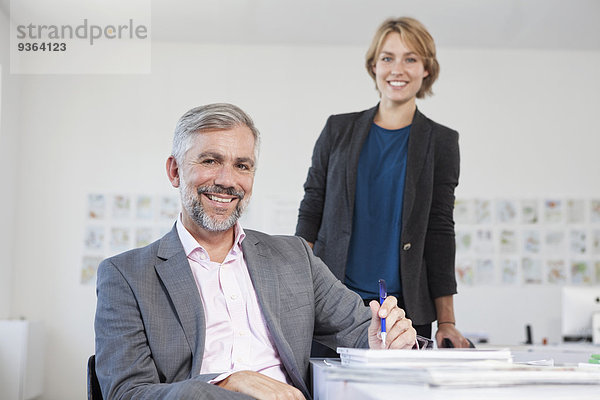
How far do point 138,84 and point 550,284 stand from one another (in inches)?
141

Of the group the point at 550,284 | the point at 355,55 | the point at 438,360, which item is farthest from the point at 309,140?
the point at 438,360

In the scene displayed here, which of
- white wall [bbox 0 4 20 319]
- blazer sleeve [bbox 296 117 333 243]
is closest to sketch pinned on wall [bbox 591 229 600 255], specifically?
blazer sleeve [bbox 296 117 333 243]

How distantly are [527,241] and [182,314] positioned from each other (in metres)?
4.31

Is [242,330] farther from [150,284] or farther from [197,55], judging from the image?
[197,55]

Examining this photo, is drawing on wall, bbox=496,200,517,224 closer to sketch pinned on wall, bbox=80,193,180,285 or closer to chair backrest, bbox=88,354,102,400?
sketch pinned on wall, bbox=80,193,180,285

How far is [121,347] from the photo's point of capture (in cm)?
141

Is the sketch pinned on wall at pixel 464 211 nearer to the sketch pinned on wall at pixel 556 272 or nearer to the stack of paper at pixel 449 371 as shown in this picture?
the sketch pinned on wall at pixel 556 272

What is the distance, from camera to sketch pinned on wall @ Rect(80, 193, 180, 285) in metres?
5.17

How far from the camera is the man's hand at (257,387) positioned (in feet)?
4.19

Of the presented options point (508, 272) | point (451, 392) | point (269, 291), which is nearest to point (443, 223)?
point (269, 291)

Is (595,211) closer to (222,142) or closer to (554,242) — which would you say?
(554,242)

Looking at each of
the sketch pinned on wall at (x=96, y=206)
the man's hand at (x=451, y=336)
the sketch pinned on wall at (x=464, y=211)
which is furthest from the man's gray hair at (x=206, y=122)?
the sketch pinned on wall at (x=464, y=211)

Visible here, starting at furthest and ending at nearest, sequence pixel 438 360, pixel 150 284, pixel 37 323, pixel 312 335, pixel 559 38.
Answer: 1. pixel 559 38
2. pixel 37 323
3. pixel 312 335
4. pixel 150 284
5. pixel 438 360

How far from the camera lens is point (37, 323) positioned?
15.8 ft
